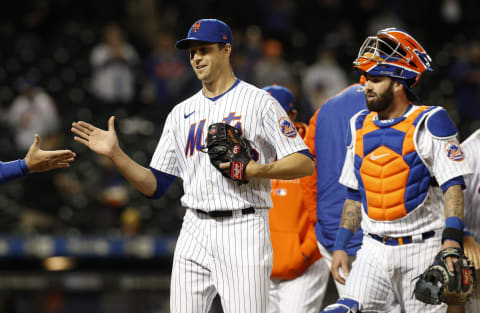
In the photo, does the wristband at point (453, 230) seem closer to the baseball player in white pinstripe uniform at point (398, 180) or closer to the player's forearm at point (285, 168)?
the baseball player in white pinstripe uniform at point (398, 180)

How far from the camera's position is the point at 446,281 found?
3395mm

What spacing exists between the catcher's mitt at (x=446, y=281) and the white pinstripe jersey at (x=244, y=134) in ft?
2.94

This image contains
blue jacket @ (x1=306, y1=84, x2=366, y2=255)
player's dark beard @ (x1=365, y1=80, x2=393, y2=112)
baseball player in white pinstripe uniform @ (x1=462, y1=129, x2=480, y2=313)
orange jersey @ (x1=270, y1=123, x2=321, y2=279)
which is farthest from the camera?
orange jersey @ (x1=270, y1=123, x2=321, y2=279)

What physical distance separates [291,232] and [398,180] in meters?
1.39

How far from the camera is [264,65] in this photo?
10945 millimetres

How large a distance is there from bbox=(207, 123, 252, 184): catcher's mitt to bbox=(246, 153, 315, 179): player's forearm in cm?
5

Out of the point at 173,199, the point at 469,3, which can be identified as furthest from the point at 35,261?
the point at 469,3

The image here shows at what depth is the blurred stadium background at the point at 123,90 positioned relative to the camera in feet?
28.4

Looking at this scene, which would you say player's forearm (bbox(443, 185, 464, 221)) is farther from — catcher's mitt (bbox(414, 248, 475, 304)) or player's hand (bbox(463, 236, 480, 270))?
player's hand (bbox(463, 236, 480, 270))

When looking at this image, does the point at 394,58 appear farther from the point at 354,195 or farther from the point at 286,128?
the point at 354,195

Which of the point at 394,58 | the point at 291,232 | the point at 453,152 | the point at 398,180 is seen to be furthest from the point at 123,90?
the point at 453,152

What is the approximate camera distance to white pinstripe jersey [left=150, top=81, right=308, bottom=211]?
382cm

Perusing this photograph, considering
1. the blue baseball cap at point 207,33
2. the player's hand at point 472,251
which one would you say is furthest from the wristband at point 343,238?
the blue baseball cap at point 207,33

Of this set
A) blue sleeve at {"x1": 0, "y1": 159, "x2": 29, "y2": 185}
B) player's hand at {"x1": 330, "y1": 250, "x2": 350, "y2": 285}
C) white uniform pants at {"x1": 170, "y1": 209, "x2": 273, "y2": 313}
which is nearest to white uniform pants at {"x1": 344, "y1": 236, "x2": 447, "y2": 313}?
player's hand at {"x1": 330, "y1": 250, "x2": 350, "y2": 285}
